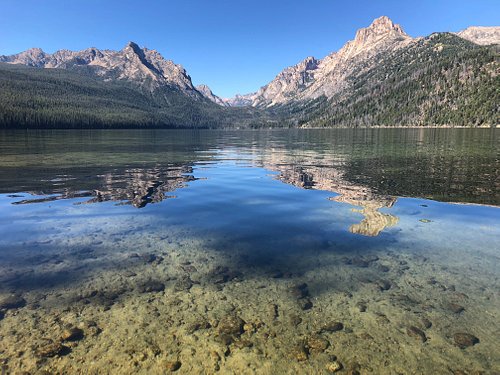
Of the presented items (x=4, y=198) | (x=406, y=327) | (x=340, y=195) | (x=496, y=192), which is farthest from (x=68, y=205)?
(x=496, y=192)

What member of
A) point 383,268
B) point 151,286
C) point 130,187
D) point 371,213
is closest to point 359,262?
point 383,268

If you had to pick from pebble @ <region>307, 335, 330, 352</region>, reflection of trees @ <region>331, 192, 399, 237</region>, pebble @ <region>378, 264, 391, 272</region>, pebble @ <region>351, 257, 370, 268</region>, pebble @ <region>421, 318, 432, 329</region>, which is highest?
reflection of trees @ <region>331, 192, 399, 237</region>

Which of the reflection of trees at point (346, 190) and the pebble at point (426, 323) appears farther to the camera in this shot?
the reflection of trees at point (346, 190)

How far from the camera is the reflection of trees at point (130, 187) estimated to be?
2023cm

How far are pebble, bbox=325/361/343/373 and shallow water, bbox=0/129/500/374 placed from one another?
0.04 m

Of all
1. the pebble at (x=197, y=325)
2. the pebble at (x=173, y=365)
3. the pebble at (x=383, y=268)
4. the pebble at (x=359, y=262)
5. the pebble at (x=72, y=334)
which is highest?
the pebble at (x=359, y=262)

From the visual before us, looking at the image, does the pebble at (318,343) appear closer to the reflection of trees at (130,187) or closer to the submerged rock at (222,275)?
the submerged rock at (222,275)

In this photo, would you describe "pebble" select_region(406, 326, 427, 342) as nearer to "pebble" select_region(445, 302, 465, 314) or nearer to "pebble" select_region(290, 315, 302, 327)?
"pebble" select_region(445, 302, 465, 314)

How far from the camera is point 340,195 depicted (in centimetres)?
2092

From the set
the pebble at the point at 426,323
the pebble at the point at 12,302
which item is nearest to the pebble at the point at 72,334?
the pebble at the point at 12,302

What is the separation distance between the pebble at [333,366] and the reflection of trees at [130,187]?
14.7 metres

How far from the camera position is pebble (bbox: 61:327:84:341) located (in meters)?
7.11

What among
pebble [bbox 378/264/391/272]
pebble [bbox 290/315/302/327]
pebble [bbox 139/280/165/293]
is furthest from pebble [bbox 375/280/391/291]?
pebble [bbox 139/280/165/293]

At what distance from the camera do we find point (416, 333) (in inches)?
294
